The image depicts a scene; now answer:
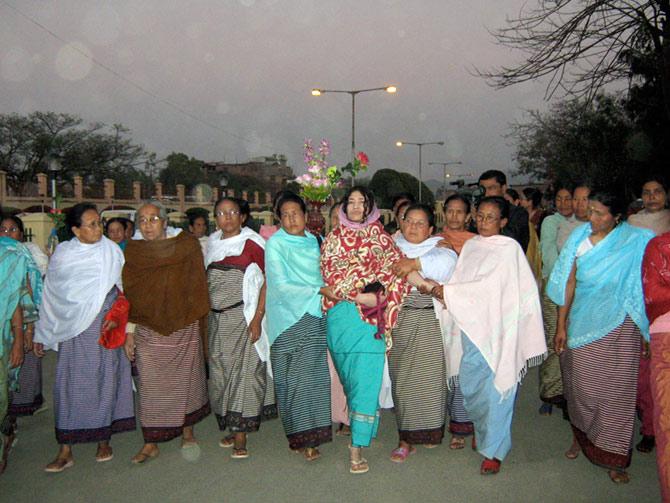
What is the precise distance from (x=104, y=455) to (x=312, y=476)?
4.95 ft

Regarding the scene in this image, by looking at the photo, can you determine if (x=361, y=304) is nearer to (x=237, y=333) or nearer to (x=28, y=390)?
(x=237, y=333)

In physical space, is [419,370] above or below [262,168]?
below

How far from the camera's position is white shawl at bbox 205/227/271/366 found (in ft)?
14.9

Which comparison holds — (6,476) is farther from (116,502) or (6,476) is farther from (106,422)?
(116,502)

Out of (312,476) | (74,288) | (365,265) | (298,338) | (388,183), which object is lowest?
(312,476)

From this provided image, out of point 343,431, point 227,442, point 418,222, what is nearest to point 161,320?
point 227,442

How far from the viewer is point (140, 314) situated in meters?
4.37

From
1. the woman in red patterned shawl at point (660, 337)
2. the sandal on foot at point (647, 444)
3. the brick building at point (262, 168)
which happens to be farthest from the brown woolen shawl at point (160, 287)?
the brick building at point (262, 168)

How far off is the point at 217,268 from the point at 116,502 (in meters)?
1.70

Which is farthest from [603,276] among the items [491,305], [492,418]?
[492,418]

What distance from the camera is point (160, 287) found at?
439 cm

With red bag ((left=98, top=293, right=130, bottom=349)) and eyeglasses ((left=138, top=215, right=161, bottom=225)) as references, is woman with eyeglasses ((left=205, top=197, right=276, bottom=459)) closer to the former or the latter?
eyeglasses ((left=138, top=215, right=161, bottom=225))

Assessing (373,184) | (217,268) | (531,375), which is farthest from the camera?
(373,184)

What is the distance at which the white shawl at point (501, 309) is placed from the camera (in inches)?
162
